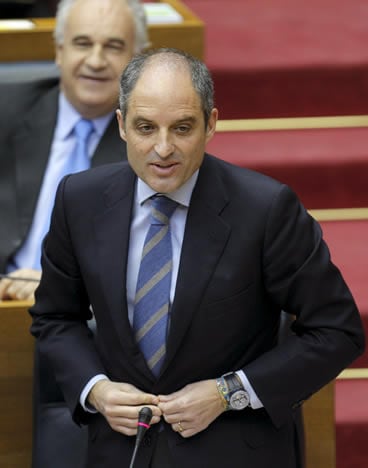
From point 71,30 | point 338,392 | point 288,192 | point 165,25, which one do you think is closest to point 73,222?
point 288,192

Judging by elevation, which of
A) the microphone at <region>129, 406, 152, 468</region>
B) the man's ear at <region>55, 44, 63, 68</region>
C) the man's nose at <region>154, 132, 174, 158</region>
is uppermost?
the man's nose at <region>154, 132, 174, 158</region>

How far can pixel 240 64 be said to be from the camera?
183 centimetres

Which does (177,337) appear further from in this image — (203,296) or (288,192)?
(288,192)

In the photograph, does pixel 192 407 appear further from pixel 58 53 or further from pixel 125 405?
pixel 58 53

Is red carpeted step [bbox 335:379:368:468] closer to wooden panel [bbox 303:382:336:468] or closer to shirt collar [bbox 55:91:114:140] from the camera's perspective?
wooden panel [bbox 303:382:336:468]

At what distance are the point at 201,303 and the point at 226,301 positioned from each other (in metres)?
0.02

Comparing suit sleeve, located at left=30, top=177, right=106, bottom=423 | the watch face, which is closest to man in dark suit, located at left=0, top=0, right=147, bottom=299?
suit sleeve, located at left=30, top=177, right=106, bottom=423

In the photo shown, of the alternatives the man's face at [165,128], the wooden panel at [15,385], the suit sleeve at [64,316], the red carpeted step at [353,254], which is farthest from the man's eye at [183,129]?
the red carpeted step at [353,254]

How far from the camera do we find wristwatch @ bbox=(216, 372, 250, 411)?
0.97m

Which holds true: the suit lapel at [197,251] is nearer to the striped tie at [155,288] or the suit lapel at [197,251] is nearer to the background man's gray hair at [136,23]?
the striped tie at [155,288]

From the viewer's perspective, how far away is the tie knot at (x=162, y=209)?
987 millimetres

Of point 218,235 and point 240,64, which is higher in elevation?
point 218,235

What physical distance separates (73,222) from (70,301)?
0.07 meters

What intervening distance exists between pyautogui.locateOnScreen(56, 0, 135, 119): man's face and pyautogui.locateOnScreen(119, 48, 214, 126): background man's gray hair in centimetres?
63
